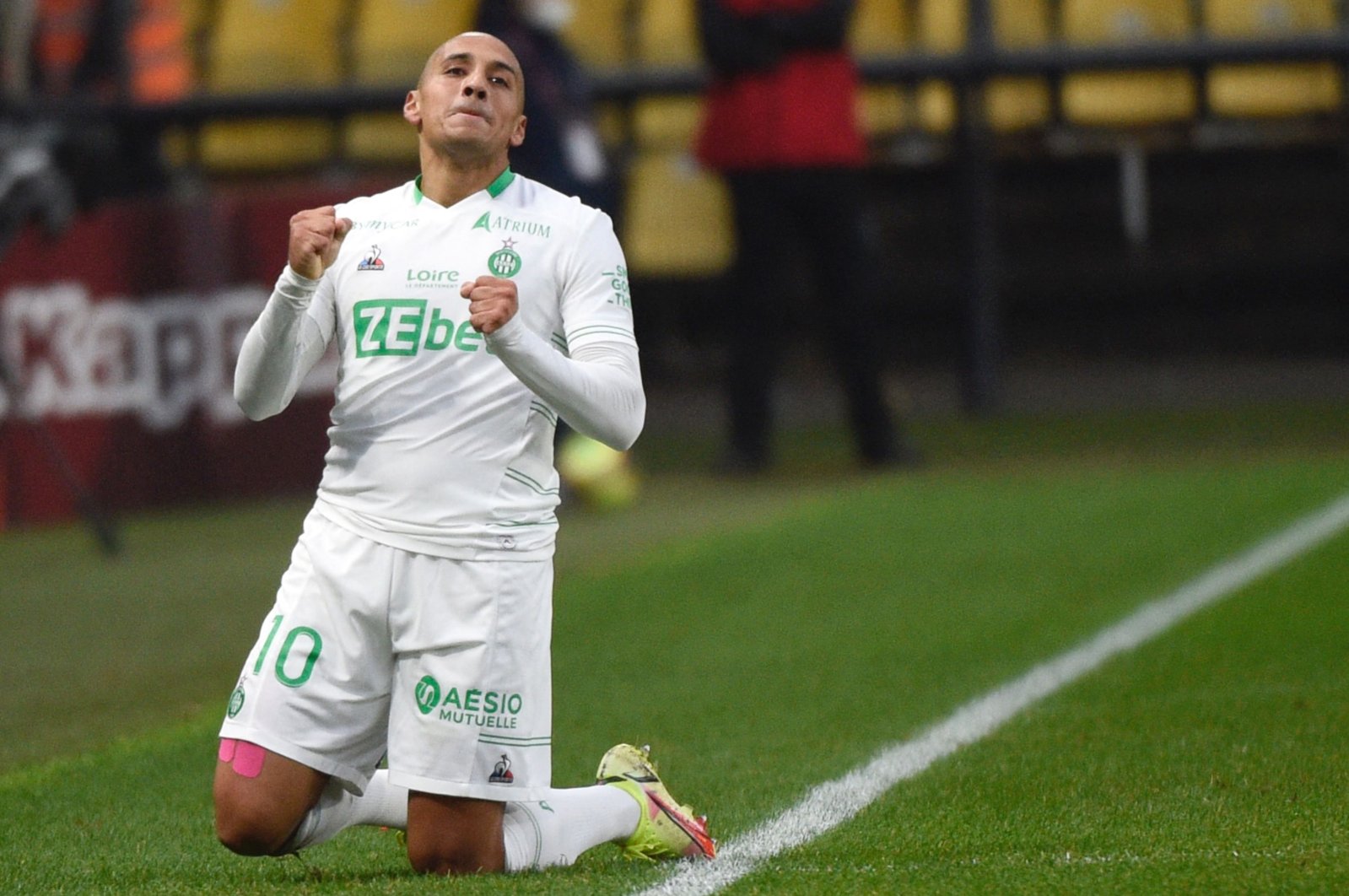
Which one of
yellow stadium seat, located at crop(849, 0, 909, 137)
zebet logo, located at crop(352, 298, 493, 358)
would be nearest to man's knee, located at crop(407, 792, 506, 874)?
zebet logo, located at crop(352, 298, 493, 358)

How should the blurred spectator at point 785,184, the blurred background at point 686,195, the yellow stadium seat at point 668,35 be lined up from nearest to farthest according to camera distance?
the blurred background at point 686,195 → the blurred spectator at point 785,184 → the yellow stadium seat at point 668,35

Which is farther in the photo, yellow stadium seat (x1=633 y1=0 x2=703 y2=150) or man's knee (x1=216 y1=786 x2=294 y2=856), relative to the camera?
yellow stadium seat (x1=633 y1=0 x2=703 y2=150)

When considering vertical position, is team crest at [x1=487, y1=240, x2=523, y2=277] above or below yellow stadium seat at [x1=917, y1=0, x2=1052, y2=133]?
above

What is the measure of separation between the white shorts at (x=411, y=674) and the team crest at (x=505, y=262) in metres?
0.55

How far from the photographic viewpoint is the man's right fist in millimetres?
4176

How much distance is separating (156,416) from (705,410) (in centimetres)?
445

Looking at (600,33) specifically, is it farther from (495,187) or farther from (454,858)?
(454,858)

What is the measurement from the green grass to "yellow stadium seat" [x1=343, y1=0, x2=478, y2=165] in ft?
10.9

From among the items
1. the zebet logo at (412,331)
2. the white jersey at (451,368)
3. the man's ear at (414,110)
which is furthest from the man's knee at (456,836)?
the man's ear at (414,110)

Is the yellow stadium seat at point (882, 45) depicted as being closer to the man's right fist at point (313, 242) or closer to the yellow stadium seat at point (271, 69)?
the yellow stadium seat at point (271, 69)

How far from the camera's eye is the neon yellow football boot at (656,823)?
4.38 metres

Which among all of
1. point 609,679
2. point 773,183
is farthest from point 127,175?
point 609,679

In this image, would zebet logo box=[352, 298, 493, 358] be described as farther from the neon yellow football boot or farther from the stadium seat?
the stadium seat

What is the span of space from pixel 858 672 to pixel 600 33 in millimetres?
7616
